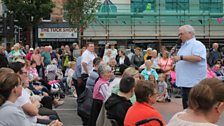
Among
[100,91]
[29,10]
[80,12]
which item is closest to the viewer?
[100,91]

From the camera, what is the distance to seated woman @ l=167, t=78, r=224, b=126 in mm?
3209

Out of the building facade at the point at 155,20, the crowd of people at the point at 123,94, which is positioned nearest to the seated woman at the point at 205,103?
the crowd of people at the point at 123,94

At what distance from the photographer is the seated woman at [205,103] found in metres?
3.21

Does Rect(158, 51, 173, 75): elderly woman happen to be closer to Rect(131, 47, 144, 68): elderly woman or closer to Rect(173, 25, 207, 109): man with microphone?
Rect(131, 47, 144, 68): elderly woman

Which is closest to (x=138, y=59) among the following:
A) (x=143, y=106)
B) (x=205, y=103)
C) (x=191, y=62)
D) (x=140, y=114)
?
(x=191, y=62)

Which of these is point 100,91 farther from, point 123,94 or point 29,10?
point 29,10

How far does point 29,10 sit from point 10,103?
104 feet

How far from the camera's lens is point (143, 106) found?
5340mm

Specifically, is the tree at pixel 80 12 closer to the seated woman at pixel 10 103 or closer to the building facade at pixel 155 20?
the building facade at pixel 155 20

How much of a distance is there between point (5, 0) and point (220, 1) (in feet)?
58.6

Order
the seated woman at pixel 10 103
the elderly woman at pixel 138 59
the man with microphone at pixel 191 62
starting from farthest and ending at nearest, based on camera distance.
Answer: the elderly woman at pixel 138 59 < the man with microphone at pixel 191 62 < the seated woman at pixel 10 103

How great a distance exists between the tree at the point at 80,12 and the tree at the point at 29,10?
2.01m

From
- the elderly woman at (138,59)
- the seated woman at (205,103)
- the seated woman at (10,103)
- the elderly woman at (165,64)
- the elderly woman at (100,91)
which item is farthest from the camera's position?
the elderly woman at (138,59)

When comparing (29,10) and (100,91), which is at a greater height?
(29,10)
